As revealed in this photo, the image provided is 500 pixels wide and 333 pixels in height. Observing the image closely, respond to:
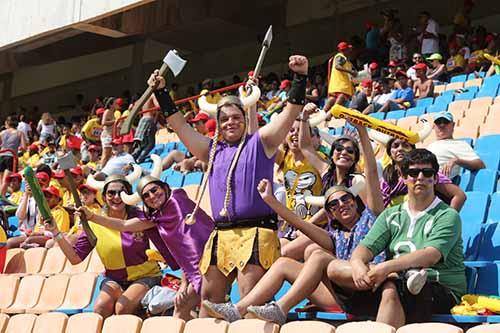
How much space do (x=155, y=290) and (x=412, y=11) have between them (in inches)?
419

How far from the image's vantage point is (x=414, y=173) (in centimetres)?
375

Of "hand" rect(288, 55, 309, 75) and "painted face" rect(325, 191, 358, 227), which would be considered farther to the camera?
"painted face" rect(325, 191, 358, 227)

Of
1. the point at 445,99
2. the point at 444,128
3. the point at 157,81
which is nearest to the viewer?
the point at 157,81

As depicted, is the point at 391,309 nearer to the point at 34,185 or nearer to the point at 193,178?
the point at 34,185

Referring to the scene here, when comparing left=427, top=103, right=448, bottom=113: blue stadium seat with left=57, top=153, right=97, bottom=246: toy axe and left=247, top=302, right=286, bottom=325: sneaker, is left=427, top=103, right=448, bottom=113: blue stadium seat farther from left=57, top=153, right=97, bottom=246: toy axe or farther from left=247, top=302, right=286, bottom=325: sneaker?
left=247, top=302, right=286, bottom=325: sneaker

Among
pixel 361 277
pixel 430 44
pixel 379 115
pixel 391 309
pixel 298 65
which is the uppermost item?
pixel 430 44

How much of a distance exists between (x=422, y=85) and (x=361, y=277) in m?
5.94

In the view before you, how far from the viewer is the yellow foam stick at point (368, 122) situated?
4051 millimetres

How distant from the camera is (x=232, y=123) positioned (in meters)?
3.93

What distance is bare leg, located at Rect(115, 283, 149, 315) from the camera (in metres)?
4.76

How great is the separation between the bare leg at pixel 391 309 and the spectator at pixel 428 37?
786 cm

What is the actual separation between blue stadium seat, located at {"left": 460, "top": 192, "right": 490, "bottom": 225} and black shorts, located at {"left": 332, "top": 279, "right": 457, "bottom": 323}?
1.03 metres

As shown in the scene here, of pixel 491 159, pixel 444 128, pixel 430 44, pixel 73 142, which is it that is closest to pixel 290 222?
pixel 444 128

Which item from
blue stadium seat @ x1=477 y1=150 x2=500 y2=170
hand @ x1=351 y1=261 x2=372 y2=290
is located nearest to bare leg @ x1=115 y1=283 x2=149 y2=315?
hand @ x1=351 y1=261 x2=372 y2=290
